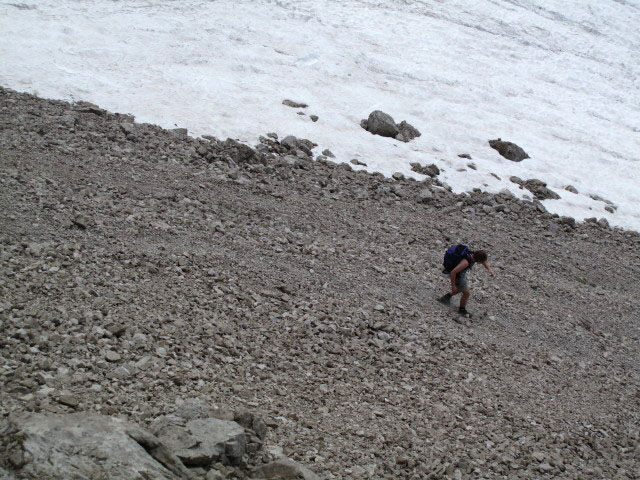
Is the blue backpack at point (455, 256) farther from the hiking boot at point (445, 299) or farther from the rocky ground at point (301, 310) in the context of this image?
the rocky ground at point (301, 310)

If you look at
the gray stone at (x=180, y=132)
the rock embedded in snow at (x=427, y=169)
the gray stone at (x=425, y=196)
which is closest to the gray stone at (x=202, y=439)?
the gray stone at (x=180, y=132)

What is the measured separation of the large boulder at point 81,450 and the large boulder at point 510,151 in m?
17.8

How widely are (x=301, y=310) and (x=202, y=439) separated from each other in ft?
14.0

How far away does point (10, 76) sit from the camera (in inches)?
646

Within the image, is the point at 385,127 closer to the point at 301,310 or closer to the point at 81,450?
the point at 301,310

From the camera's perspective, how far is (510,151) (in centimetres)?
2030

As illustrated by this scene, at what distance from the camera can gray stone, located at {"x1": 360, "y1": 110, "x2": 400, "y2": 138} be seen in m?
19.4

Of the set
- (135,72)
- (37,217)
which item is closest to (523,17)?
(135,72)

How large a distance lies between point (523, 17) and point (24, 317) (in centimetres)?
3449

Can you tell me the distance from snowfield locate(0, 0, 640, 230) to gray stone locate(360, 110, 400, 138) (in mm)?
404

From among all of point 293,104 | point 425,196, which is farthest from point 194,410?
point 293,104

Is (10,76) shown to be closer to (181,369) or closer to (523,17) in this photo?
(181,369)

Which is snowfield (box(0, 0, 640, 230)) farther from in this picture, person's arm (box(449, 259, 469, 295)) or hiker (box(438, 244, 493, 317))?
person's arm (box(449, 259, 469, 295))

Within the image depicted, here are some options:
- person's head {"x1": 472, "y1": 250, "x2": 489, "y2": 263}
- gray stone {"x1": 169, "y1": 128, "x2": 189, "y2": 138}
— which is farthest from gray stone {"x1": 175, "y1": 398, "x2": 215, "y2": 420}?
gray stone {"x1": 169, "y1": 128, "x2": 189, "y2": 138}
